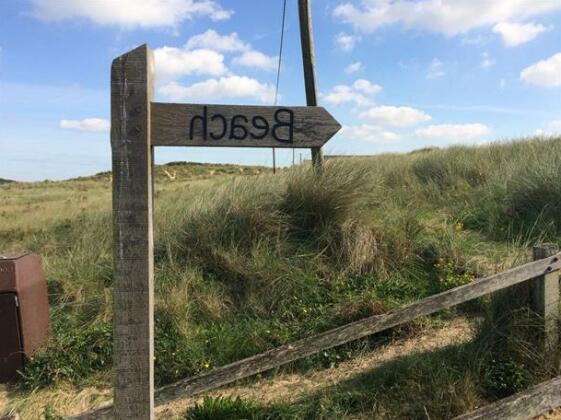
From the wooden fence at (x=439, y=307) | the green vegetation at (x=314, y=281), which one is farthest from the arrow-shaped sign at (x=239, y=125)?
the green vegetation at (x=314, y=281)

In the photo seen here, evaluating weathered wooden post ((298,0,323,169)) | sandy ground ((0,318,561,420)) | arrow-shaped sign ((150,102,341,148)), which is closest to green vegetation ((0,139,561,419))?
sandy ground ((0,318,561,420))

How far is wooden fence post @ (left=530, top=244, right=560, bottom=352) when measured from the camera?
3922 millimetres

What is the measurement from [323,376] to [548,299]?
193 cm

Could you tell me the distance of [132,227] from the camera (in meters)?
2.63

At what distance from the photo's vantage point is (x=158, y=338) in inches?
201

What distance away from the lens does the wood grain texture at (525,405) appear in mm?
3458

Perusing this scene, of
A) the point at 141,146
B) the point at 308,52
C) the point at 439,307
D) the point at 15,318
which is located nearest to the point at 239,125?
the point at 141,146

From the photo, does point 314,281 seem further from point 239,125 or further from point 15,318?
point 239,125

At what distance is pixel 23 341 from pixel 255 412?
2489mm

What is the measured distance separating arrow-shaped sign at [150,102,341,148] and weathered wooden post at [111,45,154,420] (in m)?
0.11

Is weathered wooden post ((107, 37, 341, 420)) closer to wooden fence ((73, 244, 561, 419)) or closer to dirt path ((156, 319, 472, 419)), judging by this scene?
wooden fence ((73, 244, 561, 419))

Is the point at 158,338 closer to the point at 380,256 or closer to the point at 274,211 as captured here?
the point at 274,211

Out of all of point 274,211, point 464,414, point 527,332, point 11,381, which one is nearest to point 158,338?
point 11,381

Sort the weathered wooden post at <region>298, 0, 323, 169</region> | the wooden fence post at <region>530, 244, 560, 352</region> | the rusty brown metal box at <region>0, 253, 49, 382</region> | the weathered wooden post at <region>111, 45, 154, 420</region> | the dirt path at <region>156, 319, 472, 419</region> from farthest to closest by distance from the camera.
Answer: the weathered wooden post at <region>298, 0, 323, 169</region>, the rusty brown metal box at <region>0, 253, 49, 382</region>, the dirt path at <region>156, 319, 472, 419</region>, the wooden fence post at <region>530, 244, 560, 352</region>, the weathered wooden post at <region>111, 45, 154, 420</region>
